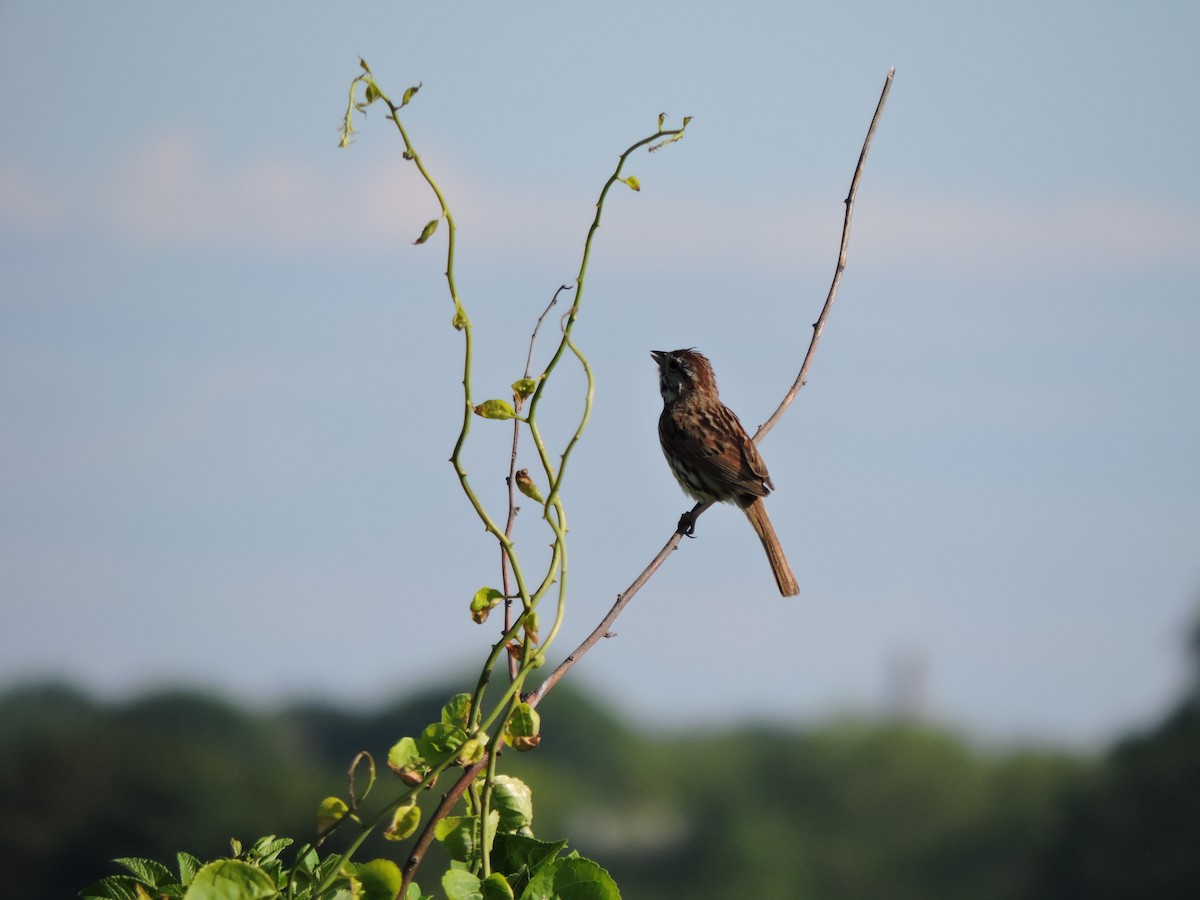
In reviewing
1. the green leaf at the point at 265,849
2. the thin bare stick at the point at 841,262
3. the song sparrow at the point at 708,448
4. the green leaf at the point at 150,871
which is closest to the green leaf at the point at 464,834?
the green leaf at the point at 265,849

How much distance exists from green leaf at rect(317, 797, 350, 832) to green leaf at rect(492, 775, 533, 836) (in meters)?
0.31

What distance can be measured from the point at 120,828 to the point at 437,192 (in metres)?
50.1

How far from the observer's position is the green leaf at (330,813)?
2152 millimetres

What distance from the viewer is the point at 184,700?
211ft

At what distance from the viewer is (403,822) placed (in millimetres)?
2174

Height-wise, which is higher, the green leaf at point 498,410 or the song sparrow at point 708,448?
the song sparrow at point 708,448

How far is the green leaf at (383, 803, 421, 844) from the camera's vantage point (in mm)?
2148

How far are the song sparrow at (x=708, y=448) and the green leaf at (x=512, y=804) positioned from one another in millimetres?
4568

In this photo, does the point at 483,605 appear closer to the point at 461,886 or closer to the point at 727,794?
the point at 461,886

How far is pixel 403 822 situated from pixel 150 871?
1.43 ft

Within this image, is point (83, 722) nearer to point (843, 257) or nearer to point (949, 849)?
point (949, 849)

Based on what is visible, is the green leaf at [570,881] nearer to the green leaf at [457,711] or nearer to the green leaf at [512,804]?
the green leaf at [512,804]

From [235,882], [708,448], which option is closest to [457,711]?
[235,882]

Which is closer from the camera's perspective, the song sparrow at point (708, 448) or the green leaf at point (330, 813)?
the green leaf at point (330, 813)
